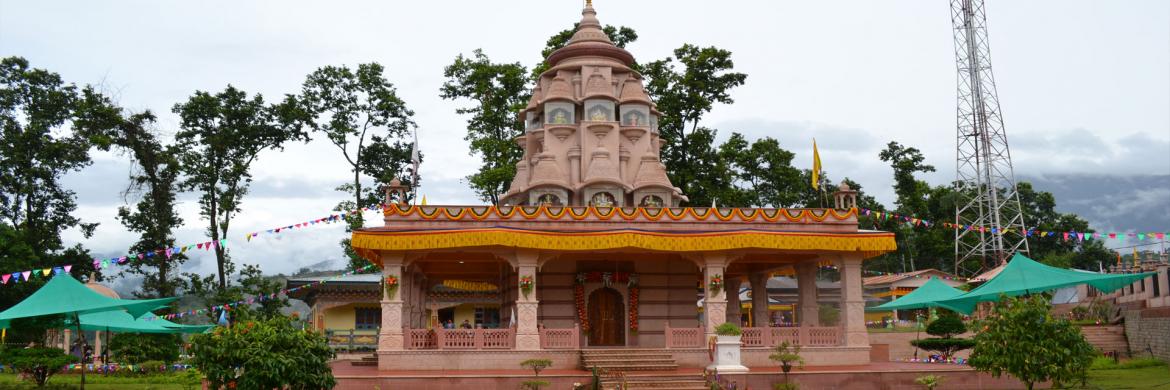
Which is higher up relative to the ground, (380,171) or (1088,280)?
(380,171)

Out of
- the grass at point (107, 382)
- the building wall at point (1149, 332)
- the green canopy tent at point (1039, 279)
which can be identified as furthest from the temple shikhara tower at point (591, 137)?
the building wall at point (1149, 332)

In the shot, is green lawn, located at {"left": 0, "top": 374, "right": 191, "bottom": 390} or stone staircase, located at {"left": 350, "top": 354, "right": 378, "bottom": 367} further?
stone staircase, located at {"left": 350, "top": 354, "right": 378, "bottom": 367}

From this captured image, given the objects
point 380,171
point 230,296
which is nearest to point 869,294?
point 380,171

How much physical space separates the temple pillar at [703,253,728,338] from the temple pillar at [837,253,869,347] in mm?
3283

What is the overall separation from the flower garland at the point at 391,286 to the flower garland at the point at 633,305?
6.69 meters

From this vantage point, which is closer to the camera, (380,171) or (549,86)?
(549,86)

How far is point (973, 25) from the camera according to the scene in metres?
44.1

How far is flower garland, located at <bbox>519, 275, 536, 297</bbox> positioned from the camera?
2194cm

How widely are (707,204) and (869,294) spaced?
61.5ft

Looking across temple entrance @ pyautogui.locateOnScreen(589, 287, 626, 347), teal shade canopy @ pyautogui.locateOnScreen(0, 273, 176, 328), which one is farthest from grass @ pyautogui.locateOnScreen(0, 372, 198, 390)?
temple entrance @ pyautogui.locateOnScreen(589, 287, 626, 347)

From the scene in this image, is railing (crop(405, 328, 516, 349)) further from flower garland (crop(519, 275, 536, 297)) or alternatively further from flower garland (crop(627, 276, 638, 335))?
flower garland (crop(627, 276, 638, 335))

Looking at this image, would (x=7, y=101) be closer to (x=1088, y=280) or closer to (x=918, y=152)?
(x=1088, y=280)

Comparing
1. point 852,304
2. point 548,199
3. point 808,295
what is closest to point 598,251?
point 548,199

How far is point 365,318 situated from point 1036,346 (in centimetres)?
2862
